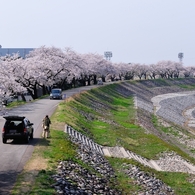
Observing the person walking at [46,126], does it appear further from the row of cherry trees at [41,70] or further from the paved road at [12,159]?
the row of cherry trees at [41,70]

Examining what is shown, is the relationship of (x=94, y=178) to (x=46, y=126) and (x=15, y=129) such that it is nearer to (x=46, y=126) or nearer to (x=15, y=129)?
(x=15, y=129)

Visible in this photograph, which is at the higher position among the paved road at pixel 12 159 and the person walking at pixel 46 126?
the person walking at pixel 46 126

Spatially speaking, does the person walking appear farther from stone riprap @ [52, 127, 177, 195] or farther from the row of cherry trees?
the row of cherry trees

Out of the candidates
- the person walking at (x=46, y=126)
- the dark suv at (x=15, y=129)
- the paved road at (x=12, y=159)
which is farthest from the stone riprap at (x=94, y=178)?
the dark suv at (x=15, y=129)

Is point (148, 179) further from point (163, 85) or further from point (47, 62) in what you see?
point (163, 85)

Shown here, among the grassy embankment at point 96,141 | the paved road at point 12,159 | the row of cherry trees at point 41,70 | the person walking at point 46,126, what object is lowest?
the grassy embankment at point 96,141

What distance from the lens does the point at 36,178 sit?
18.6 m

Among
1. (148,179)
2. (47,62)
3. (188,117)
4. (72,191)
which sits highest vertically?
(47,62)

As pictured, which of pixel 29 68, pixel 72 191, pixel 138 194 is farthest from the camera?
pixel 29 68

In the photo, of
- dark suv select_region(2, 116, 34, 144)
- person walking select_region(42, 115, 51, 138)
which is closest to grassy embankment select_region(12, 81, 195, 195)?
person walking select_region(42, 115, 51, 138)

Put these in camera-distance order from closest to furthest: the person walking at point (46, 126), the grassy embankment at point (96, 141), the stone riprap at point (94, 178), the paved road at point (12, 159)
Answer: the paved road at point (12, 159) → the grassy embankment at point (96, 141) → the stone riprap at point (94, 178) → the person walking at point (46, 126)

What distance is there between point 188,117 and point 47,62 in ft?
109

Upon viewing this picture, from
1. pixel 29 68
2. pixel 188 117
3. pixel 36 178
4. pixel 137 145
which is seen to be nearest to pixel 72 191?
pixel 36 178

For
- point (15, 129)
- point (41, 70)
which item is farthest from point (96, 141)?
point (41, 70)
